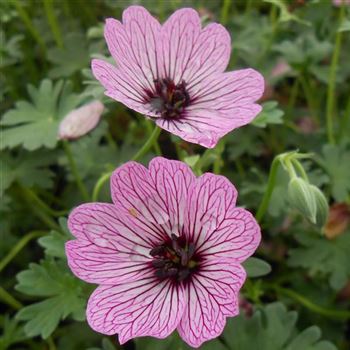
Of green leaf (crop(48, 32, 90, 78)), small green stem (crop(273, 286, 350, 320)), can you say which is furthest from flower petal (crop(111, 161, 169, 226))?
green leaf (crop(48, 32, 90, 78))

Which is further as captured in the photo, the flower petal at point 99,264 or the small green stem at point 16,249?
the small green stem at point 16,249

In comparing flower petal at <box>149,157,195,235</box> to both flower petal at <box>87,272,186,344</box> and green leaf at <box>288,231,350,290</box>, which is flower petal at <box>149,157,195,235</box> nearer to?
flower petal at <box>87,272,186,344</box>

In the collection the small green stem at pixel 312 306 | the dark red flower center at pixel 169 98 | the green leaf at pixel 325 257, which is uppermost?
the dark red flower center at pixel 169 98

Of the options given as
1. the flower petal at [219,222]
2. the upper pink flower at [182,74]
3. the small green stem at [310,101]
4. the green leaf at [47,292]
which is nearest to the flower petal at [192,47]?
the upper pink flower at [182,74]

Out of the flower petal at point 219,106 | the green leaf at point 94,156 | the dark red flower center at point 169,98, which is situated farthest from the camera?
the green leaf at point 94,156

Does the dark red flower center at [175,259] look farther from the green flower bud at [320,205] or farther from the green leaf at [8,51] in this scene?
the green leaf at [8,51]

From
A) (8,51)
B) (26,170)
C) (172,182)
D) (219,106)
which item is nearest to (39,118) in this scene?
(26,170)
